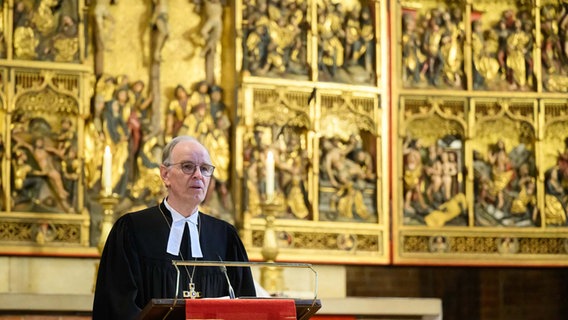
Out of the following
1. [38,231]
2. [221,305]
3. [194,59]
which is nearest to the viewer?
[221,305]

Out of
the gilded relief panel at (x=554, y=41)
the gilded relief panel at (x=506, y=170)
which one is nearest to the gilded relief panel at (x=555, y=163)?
the gilded relief panel at (x=506, y=170)

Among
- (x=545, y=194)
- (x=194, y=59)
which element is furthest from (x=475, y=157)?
(x=194, y=59)

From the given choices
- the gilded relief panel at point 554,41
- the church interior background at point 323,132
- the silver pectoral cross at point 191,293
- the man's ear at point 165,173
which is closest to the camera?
the silver pectoral cross at point 191,293

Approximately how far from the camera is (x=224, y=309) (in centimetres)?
436

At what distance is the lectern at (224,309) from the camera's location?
4277 mm

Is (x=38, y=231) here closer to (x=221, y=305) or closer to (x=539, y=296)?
(x=539, y=296)

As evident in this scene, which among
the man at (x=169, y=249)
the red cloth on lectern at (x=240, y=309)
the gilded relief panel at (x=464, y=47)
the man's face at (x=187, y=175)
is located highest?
the gilded relief panel at (x=464, y=47)

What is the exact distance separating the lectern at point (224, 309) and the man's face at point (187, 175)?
0.64 metres

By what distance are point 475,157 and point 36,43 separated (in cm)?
435

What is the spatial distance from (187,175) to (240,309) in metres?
0.72

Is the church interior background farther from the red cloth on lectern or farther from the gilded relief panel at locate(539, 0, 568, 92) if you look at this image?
the red cloth on lectern

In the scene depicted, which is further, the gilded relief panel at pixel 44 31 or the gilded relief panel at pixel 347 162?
the gilded relief panel at pixel 347 162

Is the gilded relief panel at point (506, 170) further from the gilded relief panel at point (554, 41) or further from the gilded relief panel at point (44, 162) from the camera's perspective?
the gilded relief panel at point (44, 162)

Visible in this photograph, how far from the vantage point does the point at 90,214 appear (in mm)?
10102
